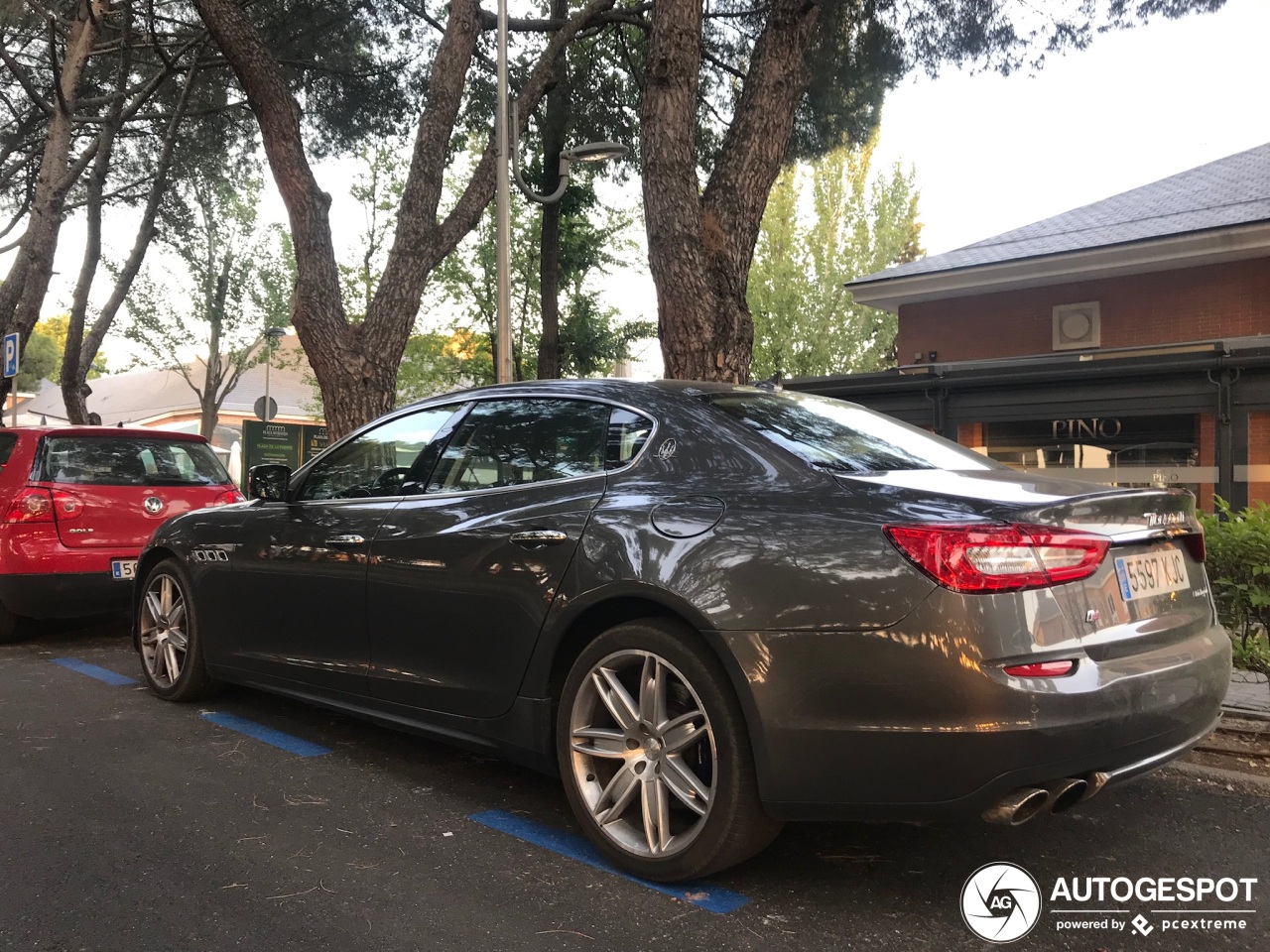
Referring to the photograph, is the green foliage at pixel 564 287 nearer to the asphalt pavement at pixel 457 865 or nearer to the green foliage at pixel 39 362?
the asphalt pavement at pixel 457 865

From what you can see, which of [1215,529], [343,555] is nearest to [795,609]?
[343,555]

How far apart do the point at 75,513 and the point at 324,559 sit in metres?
3.70

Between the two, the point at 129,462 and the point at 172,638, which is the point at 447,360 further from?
the point at 172,638

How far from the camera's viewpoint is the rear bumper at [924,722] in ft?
8.38

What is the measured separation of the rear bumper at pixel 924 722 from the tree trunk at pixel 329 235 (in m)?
7.60

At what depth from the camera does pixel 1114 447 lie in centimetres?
1082

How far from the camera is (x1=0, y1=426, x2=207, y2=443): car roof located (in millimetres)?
7297

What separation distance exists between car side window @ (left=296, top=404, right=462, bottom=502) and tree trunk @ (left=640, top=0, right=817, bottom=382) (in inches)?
128

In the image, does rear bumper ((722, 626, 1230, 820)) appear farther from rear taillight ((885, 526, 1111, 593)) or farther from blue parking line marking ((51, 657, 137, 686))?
blue parking line marking ((51, 657, 137, 686))

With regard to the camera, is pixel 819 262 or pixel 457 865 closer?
pixel 457 865

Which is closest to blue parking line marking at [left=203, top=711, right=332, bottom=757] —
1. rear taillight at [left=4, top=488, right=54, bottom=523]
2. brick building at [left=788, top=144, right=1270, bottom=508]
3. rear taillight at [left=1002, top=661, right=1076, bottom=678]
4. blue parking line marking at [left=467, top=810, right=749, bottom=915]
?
blue parking line marking at [left=467, top=810, right=749, bottom=915]

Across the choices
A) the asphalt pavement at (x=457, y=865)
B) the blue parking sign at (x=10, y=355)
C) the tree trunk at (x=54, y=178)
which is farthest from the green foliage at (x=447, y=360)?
the asphalt pavement at (x=457, y=865)

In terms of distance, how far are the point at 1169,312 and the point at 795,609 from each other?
12678 mm

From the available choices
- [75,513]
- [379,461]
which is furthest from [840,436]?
[75,513]
